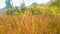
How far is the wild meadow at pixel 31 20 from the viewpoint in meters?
1.91

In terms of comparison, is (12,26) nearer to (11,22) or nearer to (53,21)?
(11,22)

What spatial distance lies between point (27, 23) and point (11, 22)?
0.17 meters

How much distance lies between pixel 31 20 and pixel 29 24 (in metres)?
0.05

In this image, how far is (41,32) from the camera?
190cm

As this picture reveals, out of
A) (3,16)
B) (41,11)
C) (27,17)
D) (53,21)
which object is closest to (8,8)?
(3,16)

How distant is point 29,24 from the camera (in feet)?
6.31

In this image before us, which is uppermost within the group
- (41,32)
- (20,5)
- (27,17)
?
(20,5)

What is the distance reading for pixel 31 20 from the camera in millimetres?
1931

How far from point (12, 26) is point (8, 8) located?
0.20m

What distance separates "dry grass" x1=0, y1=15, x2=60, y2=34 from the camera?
1904mm

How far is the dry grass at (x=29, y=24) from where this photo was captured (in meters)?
1.90

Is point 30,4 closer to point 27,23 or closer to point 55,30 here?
point 27,23

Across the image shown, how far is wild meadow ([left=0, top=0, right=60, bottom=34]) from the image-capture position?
191 cm

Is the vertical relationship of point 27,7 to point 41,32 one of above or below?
above
